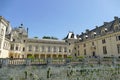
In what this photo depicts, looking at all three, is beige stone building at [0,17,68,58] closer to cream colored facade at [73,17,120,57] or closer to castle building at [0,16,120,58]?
castle building at [0,16,120,58]

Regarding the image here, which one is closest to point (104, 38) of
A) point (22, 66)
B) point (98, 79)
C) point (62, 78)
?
point (98, 79)

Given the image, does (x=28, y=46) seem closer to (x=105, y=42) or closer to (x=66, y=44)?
(x=66, y=44)

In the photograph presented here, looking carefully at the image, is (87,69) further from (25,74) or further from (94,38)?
(94,38)

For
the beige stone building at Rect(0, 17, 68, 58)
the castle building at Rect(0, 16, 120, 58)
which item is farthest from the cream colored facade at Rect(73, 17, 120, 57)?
the beige stone building at Rect(0, 17, 68, 58)

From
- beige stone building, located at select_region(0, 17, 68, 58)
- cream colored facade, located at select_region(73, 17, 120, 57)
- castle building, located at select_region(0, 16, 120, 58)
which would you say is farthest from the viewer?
beige stone building, located at select_region(0, 17, 68, 58)

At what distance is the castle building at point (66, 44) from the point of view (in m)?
34.8

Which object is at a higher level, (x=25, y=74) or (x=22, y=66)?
(x=22, y=66)

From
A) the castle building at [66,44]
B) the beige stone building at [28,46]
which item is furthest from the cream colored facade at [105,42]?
the beige stone building at [28,46]

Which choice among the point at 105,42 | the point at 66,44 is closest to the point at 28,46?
the point at 66,44

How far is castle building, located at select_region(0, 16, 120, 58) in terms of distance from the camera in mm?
34750

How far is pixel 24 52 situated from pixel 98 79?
4033 cm

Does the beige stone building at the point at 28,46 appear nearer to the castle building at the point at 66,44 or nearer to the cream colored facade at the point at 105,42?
the castle building at the point at 66,44

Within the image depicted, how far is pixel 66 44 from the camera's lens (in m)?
56.5

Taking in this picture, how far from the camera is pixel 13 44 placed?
45.4 meters
